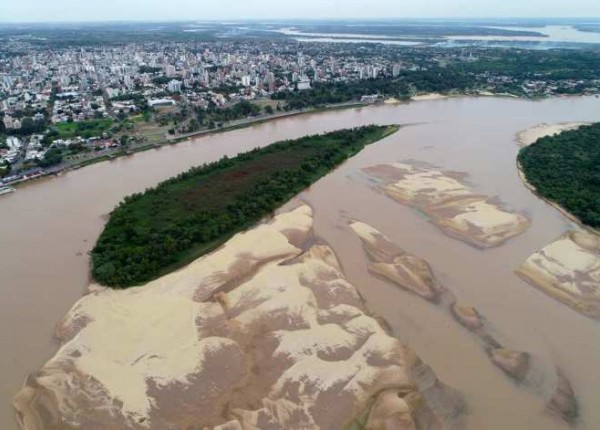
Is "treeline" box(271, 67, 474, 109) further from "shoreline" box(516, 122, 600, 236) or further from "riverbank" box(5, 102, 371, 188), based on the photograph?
"shoreline" box(516, 122, 600, 236)

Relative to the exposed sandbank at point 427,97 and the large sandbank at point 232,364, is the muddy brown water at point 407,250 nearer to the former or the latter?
the large sandbank at point 232,364

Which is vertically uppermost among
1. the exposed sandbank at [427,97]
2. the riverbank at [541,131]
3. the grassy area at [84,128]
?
the grassy area at [84,128]

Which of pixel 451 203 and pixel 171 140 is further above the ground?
pixel 451 203

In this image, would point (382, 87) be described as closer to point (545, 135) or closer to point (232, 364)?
point (545, 135)

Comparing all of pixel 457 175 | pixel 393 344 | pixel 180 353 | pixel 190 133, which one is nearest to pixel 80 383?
pixel 180 353

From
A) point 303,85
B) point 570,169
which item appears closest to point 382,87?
point 303,85

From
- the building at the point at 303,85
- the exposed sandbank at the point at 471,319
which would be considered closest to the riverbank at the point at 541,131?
the exposed sandbank at the point at 471,319
